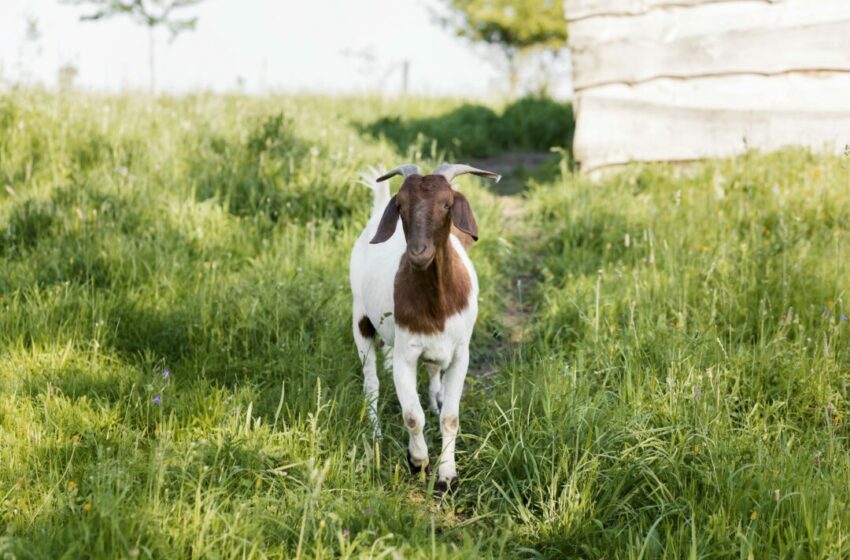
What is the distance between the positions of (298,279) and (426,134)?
256 inches

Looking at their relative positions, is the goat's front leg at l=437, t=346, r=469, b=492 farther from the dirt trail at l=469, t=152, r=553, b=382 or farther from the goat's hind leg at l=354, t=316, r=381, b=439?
the dirt trail at l=469, t=152, r=553, b=382

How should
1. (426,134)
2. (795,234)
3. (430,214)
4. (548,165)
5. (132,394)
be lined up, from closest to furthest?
(430,214)
(132,394)
(795,234)
(548,165)
(426,134)

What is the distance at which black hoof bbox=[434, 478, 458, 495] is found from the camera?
3.66 m

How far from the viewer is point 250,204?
22.3ft

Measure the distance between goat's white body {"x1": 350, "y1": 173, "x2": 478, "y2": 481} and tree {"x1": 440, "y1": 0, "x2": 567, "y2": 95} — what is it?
29.3 meters

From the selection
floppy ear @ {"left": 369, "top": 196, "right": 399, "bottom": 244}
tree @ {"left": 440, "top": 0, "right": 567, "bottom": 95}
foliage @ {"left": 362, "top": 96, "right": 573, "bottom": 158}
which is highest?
tree @ {"left": 440, "top": 0, "right": 567, "bottom": 95}

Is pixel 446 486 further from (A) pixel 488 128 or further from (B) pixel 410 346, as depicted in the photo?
(A) pixel 488 128

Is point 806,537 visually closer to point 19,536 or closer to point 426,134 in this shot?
point 19,536

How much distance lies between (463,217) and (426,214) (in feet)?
0.57

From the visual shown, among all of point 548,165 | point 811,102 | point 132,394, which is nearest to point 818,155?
point 811,102

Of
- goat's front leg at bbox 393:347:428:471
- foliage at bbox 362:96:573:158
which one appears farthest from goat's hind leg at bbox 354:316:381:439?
foliage at bbox 362:96:573:158

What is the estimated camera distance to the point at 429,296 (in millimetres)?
3680

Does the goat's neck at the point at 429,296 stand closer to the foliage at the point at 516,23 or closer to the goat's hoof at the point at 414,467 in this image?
the goat's hoof at the point at 414,467

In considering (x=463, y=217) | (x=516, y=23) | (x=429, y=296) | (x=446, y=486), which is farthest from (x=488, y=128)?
(x=516, y=23)
